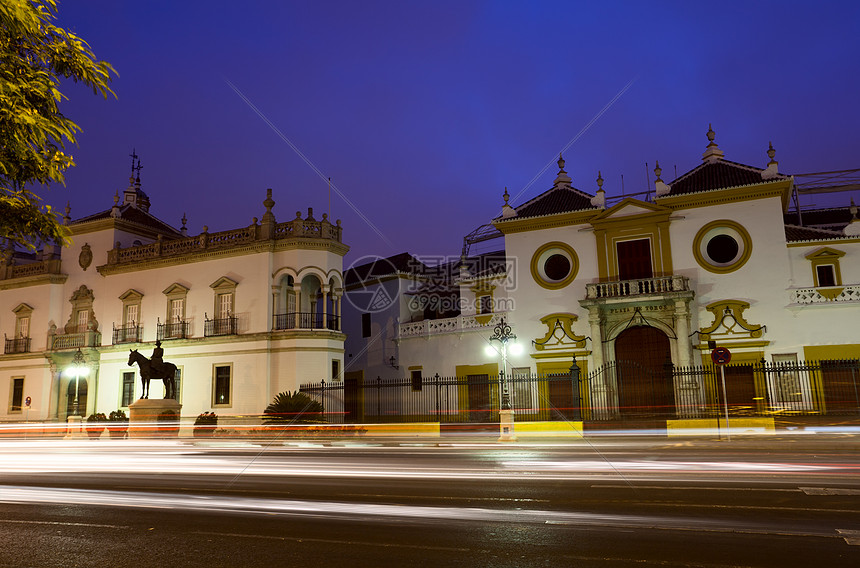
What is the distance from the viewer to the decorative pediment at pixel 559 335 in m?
30.4

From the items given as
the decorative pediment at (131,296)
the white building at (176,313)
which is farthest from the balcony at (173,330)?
the decorative pediment at (131,296)

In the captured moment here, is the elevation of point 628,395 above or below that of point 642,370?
below

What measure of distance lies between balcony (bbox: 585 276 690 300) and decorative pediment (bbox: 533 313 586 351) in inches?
71.0

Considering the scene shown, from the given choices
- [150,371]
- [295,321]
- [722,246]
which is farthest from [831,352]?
A: [150,371]

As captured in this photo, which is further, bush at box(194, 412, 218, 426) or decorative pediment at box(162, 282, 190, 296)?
decorative pediment at box(162, 282, 190, 296)

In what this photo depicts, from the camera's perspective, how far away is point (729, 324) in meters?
27.7

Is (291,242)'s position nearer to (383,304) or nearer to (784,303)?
(383,304)

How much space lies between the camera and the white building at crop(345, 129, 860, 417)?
26.8 metres

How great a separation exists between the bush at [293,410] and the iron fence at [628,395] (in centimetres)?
52

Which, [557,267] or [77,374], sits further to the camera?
[557,267]

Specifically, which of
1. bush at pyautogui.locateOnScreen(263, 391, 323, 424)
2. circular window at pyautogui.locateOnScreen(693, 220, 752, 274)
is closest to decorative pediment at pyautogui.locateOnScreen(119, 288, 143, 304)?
bush at pyautogui.locateOnScreen(263, 391, 323, 424)

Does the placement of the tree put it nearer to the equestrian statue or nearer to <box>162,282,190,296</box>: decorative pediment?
the equestrian statue

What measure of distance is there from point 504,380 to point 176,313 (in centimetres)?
1854

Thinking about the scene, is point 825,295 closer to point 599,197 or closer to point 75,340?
point 599,197
